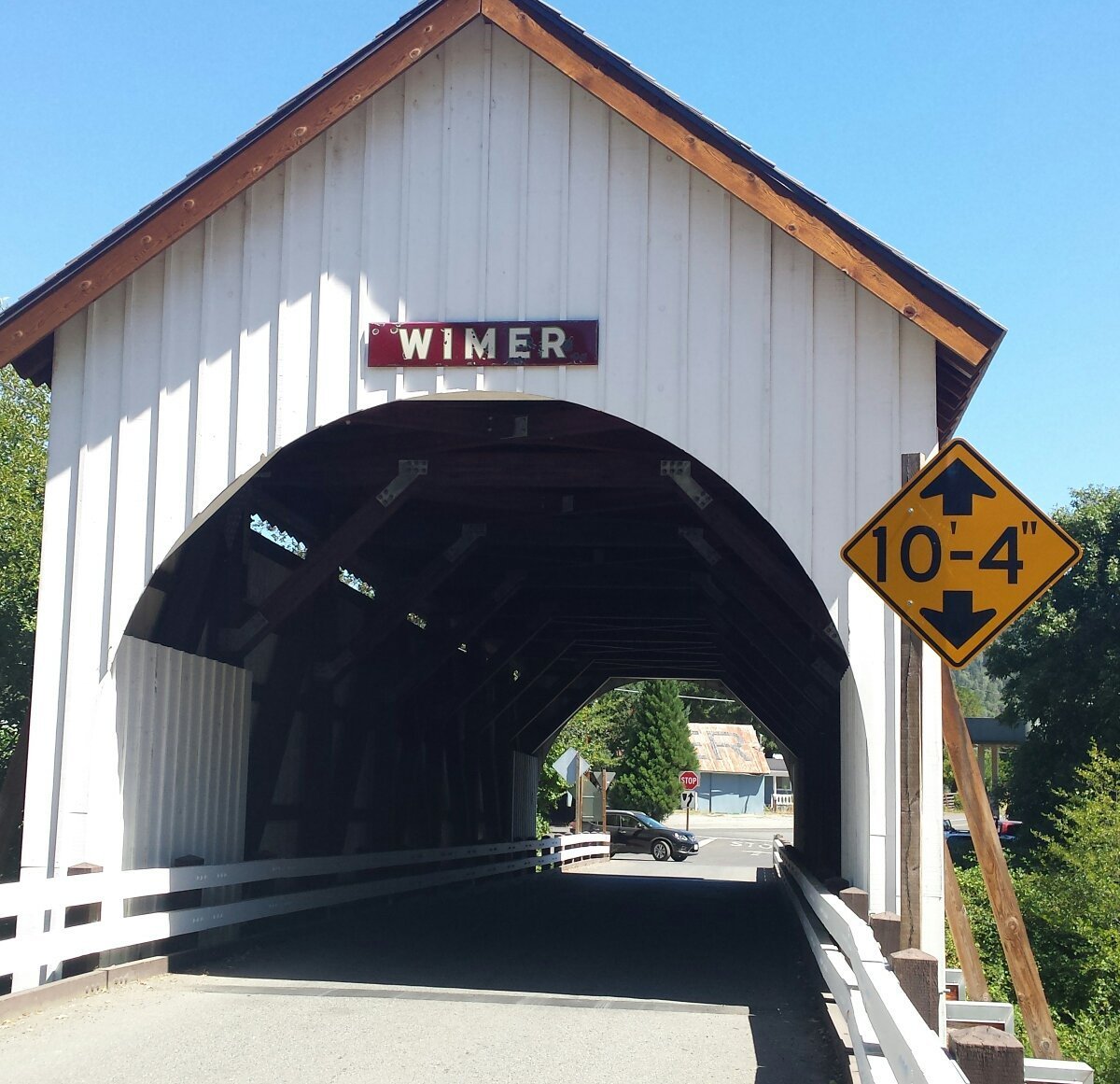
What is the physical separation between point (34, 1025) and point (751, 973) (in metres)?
5.76

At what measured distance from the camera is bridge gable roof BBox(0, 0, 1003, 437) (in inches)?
366

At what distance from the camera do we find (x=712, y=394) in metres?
9.73

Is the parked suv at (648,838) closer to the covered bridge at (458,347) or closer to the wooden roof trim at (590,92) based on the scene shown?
the covered bridge at (458,347)

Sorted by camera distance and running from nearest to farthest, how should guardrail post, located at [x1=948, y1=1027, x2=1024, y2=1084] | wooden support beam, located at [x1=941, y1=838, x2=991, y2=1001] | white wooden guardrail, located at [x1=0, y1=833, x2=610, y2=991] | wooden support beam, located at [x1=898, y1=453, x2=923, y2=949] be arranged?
guardrail post, located at [x1=948, y1=1027, x2=1024, y2=1084] < wooden support beam, located at [x1=898, y1=453, x2=923, y2=949] < white wooden guardrail, located at [x1=0, y1=833, x2=610, y2=991] < wooden support beam, located at [x1=941, y1=838, x2=991, y2=1001]

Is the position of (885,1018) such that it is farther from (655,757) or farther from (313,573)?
(655,757)

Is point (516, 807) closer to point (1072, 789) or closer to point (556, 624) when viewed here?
point (556, 624)

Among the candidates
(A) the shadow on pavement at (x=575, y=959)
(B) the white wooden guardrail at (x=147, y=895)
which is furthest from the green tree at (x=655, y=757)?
(B) the white wooden guardrail at (x=147, y=895)

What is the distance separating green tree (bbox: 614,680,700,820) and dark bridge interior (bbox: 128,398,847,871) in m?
43.4

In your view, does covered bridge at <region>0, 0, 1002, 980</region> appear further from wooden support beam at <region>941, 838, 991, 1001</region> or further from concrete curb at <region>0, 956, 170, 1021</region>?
concrete curb at <region>0, 956, 170, 1021</region>

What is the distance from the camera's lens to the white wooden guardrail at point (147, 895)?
26.9 ft

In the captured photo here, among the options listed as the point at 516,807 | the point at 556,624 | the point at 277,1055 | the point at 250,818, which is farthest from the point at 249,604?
the point at 516,807

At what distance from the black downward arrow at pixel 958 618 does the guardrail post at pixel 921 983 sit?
142 cm

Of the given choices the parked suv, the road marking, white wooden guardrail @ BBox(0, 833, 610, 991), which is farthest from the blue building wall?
the road marking

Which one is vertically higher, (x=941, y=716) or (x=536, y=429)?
(x=536, y=429)
